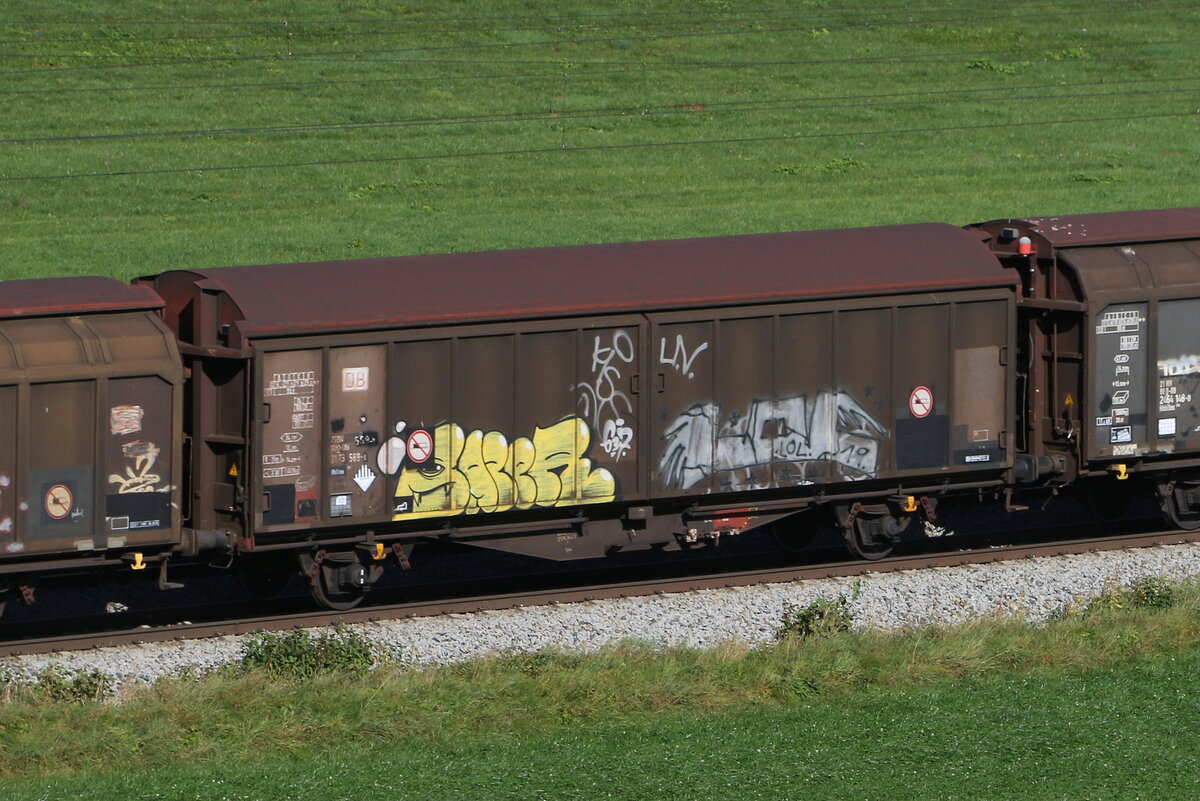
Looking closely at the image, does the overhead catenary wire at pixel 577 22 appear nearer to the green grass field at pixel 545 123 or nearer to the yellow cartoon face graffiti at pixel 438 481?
the green grass field at pixel 545 123

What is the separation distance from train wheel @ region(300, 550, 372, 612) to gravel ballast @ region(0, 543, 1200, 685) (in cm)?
60

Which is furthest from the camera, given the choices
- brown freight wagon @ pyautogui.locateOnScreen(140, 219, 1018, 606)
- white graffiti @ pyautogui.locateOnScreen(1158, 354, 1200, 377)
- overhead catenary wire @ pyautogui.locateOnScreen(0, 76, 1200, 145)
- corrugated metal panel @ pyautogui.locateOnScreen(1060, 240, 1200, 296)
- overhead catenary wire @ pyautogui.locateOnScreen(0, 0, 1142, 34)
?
overhead catenary wire @ pyautogui.locateOnScreen(0, 0, 1142, 34)

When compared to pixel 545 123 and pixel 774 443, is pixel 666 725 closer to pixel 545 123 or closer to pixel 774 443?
pixel 774 443

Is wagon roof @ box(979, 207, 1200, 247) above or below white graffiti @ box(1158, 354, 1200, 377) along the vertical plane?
above

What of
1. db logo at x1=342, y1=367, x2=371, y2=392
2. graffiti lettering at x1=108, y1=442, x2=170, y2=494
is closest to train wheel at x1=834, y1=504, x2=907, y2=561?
db logo at x1=342, y1=367, x2=371, y2=392

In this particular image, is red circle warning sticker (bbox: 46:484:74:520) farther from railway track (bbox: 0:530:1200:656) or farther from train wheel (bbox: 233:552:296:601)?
train wheel (bbox: 233:552:296:601)

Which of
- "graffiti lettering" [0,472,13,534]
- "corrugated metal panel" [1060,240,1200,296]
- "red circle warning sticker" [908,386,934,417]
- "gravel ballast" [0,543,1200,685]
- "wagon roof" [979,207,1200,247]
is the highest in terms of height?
"wagon roof" [979,207,1200,247]

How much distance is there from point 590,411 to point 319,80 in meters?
24.4

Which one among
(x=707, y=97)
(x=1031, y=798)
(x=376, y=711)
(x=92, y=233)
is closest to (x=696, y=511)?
(x=376, y=711)

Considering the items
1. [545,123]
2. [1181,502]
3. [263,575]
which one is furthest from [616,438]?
[545,123]

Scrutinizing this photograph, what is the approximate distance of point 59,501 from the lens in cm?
1622

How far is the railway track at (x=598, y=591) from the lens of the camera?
55.9 feet

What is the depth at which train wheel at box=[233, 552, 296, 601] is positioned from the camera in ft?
59.7

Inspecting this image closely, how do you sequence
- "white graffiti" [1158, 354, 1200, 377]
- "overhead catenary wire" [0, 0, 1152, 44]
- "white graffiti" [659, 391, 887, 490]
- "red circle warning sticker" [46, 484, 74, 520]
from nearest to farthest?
"red circle warning sticker" [46, 484, 74, 520]
"white graffiti" [659, 391, 887, 490]
"white graffiti" [1158, 354, 1200, 377]
"overhead catenary wire" [0, 0, 1152, 44]
